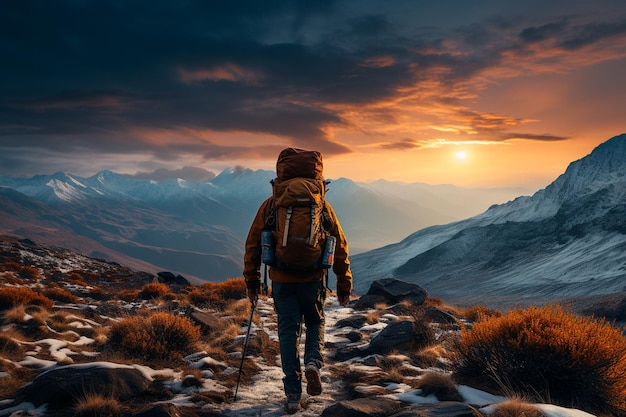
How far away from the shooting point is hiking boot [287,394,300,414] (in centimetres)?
533

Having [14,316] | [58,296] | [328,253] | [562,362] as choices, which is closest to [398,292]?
[58,296]

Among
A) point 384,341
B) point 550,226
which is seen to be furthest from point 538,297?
point 384,341

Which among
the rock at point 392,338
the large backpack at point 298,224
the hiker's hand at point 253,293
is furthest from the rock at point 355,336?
the large backpack at point 298,224

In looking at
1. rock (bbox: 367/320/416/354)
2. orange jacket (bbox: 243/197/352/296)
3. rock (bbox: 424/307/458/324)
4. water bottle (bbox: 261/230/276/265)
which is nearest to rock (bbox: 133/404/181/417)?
orange jacket (bbox: 243/197/352/296)

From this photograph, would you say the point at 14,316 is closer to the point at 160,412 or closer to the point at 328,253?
the point at 160,412

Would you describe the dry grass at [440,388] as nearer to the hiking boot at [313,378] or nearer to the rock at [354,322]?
the hiking boot at [313,378]

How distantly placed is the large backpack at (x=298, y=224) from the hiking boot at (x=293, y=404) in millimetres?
1741

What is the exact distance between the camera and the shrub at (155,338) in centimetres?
752

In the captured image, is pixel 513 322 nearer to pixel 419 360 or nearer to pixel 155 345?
pixel 419 360

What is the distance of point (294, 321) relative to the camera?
5.59 m

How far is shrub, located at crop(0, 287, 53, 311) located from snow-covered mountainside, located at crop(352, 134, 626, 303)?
92.2 m

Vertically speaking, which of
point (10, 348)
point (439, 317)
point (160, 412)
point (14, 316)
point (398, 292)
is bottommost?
point (160, 412)

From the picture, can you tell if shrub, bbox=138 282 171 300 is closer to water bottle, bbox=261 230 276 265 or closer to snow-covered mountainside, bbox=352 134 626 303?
water bottle, bbox=261 230 276 265

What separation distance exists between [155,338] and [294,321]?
12.3ft
